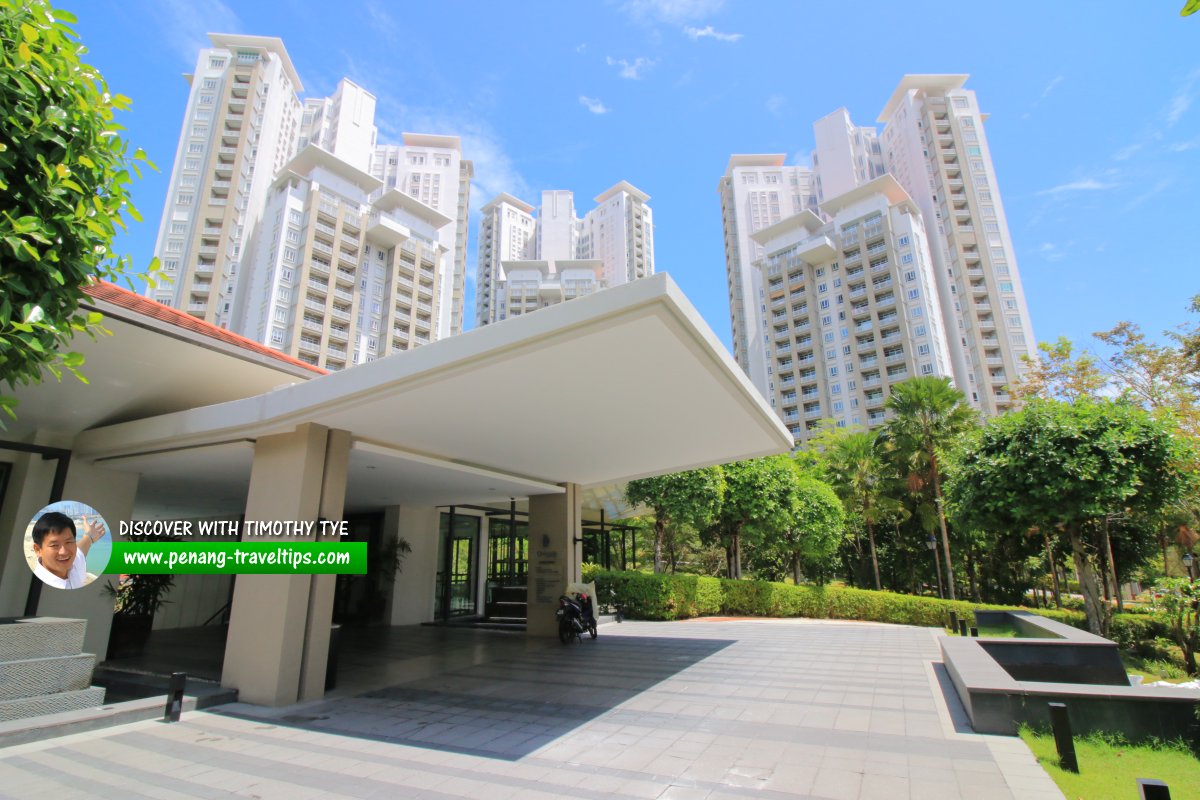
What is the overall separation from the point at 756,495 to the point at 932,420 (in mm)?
8102

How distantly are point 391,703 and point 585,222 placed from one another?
111621mm

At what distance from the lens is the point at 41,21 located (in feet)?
11.5

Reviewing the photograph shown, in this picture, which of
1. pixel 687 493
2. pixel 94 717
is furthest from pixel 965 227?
pixel 94 717

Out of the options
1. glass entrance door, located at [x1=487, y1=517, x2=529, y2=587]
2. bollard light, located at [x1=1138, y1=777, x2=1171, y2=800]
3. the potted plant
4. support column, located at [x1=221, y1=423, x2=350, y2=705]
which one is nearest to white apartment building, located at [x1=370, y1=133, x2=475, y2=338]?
glass entrance door, located at [x1=487, y1=517, x2=529, y2=587]

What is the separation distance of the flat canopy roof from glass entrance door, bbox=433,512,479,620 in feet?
16.1

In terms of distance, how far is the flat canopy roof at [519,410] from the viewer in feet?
15.8

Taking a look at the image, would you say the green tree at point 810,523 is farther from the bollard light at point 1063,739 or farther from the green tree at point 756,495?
the bollard light at point 1063,739

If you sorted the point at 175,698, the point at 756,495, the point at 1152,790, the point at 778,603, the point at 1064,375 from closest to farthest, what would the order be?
the point at 1152,790 < the point at 175,698 < the point at 778,603 < the point at 756,495 < the point at 1064,375

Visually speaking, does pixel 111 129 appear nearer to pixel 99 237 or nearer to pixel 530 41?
pixel 99 237

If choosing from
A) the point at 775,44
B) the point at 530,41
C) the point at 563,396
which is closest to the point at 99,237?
the point at 563,396

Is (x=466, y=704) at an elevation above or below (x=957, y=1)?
below

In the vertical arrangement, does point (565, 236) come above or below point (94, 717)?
above

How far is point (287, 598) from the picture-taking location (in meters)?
6.41

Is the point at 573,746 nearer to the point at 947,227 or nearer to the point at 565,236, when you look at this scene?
the point at 947,227
